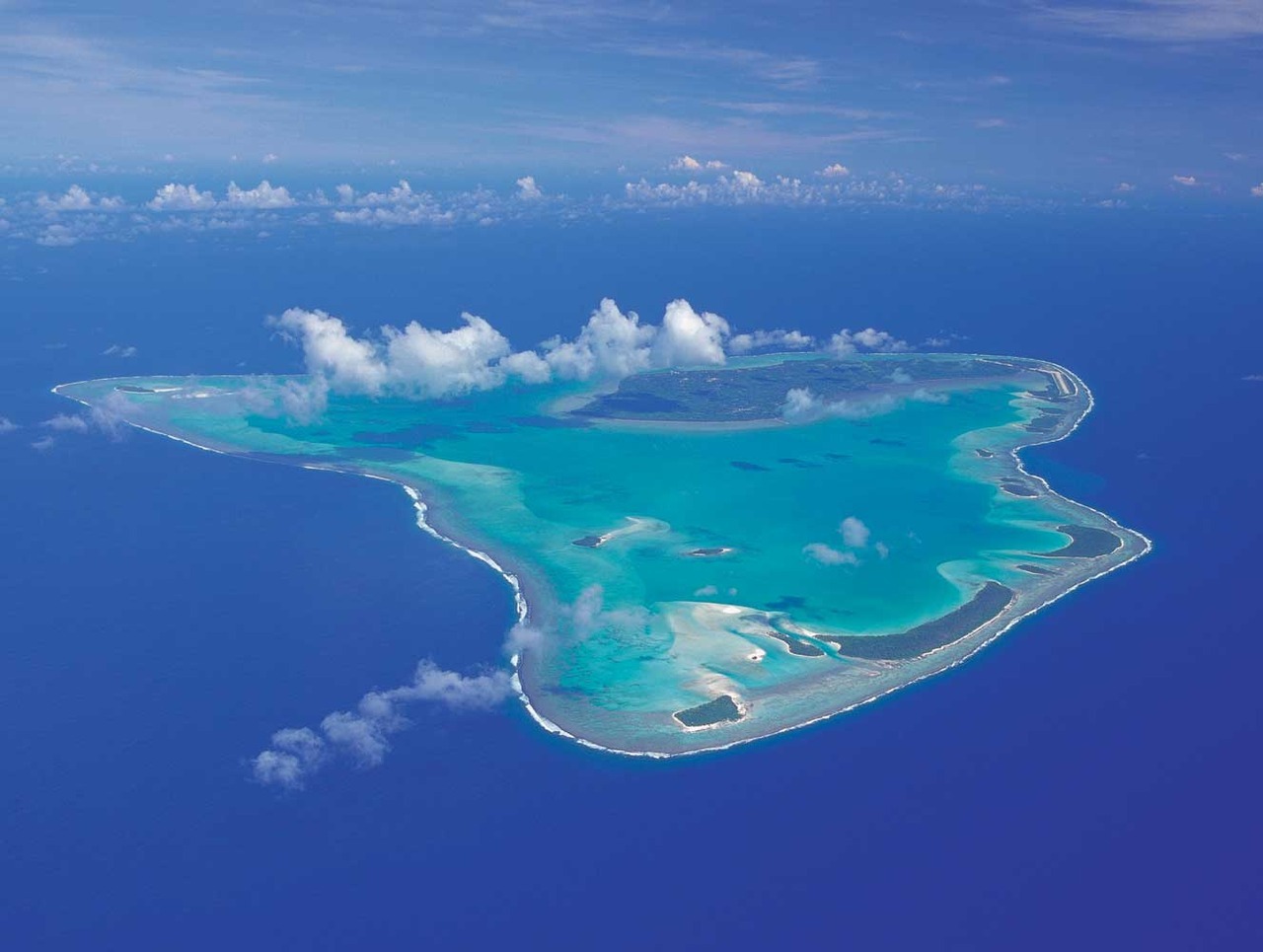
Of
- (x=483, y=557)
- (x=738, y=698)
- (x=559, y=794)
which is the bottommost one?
(x=559, y=794)

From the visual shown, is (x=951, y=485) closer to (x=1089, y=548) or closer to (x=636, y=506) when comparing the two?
(x=1089, y=548)

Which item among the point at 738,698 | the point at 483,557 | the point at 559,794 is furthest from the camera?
the point at 483,557

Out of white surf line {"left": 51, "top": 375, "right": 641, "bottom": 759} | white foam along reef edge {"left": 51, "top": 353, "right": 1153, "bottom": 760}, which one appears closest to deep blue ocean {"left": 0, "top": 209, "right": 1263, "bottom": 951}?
white foam along reef edge {"left": 51, "top": 353, "right": 1153, "bottom": 760}

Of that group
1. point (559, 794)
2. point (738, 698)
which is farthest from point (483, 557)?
point (559, 794)

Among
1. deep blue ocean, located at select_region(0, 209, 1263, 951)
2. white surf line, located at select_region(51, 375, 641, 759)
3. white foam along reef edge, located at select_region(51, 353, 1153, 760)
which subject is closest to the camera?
deep blue ocean, located at select_region(0, 209, 1263, 951)

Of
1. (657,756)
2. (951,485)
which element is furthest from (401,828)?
(951,485)

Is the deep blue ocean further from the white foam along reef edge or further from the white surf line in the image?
the white surf line

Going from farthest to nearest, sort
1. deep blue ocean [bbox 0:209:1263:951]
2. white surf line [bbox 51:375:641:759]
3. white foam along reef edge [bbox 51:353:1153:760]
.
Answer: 1. white surf line [bbox 51:375:641:759]
2. white foam along reef edge [bbox 51:353:1153:760]
3. deep blue ocean [bbox 0:209:1263:951]

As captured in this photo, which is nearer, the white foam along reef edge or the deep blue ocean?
the deep blue ocean

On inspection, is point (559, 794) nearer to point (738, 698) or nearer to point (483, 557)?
point (738, 698)

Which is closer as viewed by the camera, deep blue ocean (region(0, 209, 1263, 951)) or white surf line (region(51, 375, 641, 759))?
deep blue ocean (region(0, 209, 1263, 951))

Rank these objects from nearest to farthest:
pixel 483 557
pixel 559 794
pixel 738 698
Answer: pixel 559 794, pixel 738 698, pixel 483 557
